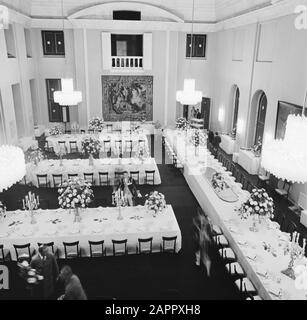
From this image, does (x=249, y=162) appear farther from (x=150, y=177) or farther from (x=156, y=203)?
(x=156, y=203)

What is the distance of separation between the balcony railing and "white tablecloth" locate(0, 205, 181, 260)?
40.9 feet

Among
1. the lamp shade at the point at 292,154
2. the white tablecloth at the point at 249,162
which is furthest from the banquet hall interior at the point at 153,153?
the white tablecloth at the point at 249,162

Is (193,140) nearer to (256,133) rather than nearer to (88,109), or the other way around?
(256,133)

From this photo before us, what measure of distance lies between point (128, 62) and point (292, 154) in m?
16.4

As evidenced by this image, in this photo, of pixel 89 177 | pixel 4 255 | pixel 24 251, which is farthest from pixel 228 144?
pixel 4 255

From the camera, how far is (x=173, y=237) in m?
8.52

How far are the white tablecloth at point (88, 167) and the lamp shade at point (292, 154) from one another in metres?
8.18

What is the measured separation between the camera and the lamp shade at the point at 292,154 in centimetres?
515

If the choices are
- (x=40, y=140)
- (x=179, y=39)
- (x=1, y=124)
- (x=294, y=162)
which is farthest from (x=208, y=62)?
(x=294, y=162)

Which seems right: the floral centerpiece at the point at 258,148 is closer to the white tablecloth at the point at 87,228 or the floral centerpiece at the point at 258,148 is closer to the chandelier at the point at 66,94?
the white tablecloth at the point at 87,228

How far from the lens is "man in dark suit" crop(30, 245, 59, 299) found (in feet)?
23.2

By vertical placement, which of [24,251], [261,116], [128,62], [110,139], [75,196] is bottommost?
[24,251]

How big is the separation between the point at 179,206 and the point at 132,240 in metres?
3.30

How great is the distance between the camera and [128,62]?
20219 mm
